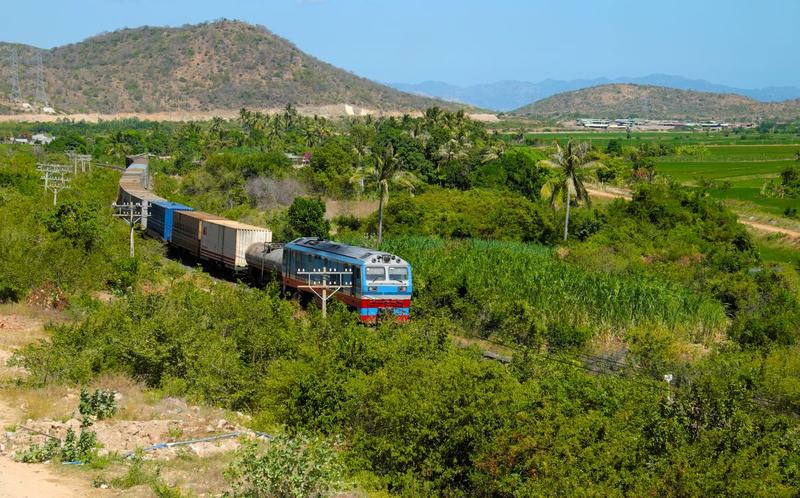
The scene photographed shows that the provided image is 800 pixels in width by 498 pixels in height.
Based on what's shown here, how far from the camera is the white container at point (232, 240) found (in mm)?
39250

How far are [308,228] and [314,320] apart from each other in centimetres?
2743

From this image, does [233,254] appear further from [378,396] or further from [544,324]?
[378,396]

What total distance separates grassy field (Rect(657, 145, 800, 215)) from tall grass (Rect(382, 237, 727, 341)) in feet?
125

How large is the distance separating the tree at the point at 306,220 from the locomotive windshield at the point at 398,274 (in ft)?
72.2

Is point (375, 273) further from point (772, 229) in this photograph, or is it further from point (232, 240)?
point (772, 229)

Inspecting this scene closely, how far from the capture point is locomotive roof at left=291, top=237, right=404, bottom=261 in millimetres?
31203

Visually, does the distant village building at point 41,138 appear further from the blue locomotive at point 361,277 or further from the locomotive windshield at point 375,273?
the locomotive windshield at point 375,273

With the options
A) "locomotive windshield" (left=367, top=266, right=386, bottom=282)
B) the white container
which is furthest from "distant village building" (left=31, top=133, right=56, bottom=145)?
"locomotive windshield" (left=367, top=266, right=386, bottom=282)

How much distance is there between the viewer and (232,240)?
39406 millimetres

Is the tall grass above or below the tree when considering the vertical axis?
below

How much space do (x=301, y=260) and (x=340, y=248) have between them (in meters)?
1.77

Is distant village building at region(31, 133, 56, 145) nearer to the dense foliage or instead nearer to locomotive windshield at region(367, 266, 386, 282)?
Result: locomotive windshield at region(367, 266, 386, 282)

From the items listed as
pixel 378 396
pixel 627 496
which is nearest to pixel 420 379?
pixel 378 396

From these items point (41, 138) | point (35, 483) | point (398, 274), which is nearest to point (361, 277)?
point (398, 274)
